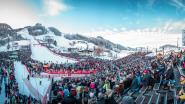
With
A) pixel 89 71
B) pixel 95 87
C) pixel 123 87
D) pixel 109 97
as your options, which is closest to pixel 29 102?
pixel 95 87

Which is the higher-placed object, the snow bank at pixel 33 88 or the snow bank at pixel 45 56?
the snow bank at pixel 45 56

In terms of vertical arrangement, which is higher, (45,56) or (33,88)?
(45,56)

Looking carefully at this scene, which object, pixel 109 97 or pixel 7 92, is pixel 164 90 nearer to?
pixel 109 97

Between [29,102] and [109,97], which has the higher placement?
[109,97]

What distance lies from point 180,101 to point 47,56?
62271 millimetres

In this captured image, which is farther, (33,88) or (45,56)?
(45,56)

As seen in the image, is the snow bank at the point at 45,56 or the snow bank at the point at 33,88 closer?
the snow bank at the point at 33,88

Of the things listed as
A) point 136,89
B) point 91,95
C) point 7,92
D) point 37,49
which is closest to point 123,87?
point 136,89

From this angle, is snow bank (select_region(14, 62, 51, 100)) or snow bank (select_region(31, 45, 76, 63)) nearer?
snow bank (select_region(14, 62, 51, 100))

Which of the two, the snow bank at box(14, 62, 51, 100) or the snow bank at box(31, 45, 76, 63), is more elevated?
the snow bank at box(31, 45, 76, 63)

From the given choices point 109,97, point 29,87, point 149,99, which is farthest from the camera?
point 29,87

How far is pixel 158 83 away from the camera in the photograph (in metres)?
16.8

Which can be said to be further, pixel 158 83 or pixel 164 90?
pixel 158 83

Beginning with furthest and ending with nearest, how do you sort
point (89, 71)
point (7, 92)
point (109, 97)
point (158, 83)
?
point (89, 71)
point (7, 92)
point (158, 83)
point (109, 97)
